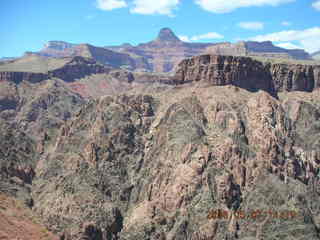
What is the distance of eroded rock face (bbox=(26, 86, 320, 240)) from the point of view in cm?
12096

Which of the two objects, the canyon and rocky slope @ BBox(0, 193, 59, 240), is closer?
rocky slope @ BBox(0, 193, 59, 240)

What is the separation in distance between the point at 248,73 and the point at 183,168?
57.3m

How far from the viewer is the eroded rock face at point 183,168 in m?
121

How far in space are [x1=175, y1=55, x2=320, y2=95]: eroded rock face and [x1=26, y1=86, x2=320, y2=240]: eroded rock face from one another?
5756 millimetres

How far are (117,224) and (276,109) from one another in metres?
65.9

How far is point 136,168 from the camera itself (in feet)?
487

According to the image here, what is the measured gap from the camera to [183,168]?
130375 mm

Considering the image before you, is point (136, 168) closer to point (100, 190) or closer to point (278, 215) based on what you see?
point (100, 190)

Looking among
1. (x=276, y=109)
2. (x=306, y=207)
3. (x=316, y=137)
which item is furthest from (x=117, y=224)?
(x=316, y=137)
